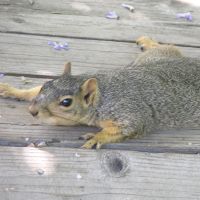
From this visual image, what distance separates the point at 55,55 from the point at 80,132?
1.94 feet

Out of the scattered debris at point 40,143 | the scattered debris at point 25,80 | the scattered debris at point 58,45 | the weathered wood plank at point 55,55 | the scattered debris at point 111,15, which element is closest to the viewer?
the scattered debris at point 40,143

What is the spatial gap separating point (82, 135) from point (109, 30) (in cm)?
95

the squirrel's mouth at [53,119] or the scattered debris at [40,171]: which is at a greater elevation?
the squirrel's mouth at [53,119]

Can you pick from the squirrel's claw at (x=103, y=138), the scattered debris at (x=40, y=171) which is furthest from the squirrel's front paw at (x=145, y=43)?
the scattered debris at (x=40, y=171)

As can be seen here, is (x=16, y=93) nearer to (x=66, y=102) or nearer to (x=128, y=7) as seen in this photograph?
(x=66, y=102)

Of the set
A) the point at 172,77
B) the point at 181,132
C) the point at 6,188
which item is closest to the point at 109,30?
the point at 172,77

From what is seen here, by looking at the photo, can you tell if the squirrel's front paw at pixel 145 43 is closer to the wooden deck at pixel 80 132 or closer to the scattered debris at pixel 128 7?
the wooden deck at pixel 80 132

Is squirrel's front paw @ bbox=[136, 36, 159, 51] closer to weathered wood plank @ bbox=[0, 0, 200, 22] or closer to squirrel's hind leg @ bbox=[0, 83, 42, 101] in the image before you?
weathered wood plank @ bbox=[0, 0, 200, 22]

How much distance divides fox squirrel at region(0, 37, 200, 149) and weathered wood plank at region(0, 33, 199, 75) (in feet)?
0.38

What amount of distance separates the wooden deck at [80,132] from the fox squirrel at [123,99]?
0.19 ft

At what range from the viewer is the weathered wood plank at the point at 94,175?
6.48 ft

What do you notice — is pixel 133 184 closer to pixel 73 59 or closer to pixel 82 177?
pixel 82 177

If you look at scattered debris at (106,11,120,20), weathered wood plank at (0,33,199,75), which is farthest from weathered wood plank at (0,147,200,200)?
scattered debris at (106,11,120,20)

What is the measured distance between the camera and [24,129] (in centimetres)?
224
